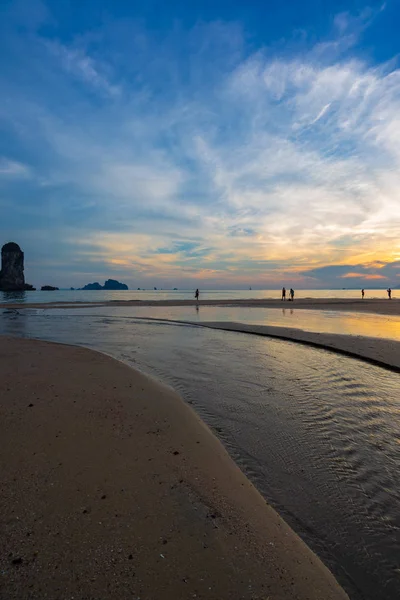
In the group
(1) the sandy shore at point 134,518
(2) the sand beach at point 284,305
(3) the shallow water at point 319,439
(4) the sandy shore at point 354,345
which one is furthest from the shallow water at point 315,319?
(1) the sandy shore at point 134,518

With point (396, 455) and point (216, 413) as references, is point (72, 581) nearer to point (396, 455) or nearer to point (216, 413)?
point (216, 413)

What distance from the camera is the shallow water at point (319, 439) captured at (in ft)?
11.1

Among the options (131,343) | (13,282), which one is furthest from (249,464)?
(13,282)

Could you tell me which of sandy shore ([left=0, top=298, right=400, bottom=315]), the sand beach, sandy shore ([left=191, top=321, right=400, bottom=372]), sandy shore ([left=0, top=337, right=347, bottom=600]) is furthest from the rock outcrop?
sandy shore ([left=0, top=337, right=347, bottom=600])

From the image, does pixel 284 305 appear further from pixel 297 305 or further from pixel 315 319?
pixel 315 319

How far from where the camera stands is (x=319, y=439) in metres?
5.82

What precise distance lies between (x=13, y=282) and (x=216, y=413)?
221 meters

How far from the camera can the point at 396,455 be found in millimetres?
5348

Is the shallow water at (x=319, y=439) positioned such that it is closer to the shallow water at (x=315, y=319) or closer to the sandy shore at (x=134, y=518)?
the sandy shore at (x=134, y=518)

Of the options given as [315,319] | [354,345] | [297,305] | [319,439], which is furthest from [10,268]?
[319,439]

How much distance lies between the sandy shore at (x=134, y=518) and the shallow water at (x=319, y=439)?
0.38 meters

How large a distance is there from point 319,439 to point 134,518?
3843 millimetres

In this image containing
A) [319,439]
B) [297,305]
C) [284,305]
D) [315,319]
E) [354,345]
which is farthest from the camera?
[284,305]

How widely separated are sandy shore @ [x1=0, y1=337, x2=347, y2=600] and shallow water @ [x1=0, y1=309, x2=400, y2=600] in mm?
379
